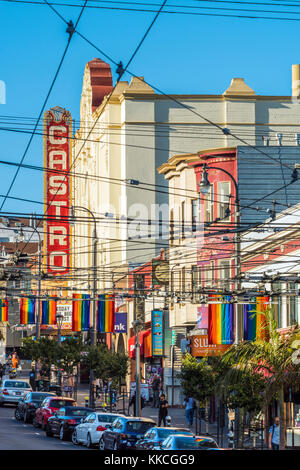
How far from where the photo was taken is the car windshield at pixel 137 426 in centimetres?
3322

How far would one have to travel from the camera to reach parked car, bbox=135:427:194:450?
29516 millimetres

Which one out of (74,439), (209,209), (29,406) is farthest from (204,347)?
(74,439)

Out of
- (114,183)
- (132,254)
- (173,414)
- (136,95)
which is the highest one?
(136,95)

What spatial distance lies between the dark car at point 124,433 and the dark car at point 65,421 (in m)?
5.27

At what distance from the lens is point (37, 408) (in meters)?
46.9

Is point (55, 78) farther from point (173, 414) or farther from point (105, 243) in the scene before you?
point (105, 243)

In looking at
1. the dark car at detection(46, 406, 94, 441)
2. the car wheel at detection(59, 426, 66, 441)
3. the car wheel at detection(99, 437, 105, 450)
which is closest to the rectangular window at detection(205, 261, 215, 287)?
the dark car at detection(46, 406, 94, 441)

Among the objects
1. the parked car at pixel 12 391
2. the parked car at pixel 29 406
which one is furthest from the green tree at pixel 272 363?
the parked car at pixel 12 391

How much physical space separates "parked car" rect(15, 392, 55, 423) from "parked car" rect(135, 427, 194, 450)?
1739 centimetres

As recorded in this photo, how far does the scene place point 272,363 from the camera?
1281 inches

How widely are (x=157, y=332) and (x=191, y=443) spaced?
32.7 m
